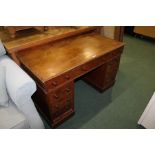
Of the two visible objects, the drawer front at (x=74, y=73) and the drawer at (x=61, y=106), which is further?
the drawer at (x=61, y=106)

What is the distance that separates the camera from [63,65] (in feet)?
3.98

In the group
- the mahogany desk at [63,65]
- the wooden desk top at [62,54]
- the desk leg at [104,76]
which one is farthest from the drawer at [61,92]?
the desk leg at [104,76]

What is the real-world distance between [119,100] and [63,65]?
974mm

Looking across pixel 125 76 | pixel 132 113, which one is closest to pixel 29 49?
pixel 132 113

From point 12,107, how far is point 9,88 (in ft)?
0.60

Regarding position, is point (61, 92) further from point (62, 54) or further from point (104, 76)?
point (104, 76)

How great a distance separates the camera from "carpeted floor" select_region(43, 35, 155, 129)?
155 cm

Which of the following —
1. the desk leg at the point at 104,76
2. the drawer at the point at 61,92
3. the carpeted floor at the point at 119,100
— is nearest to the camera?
the drawer at the point at 61,92

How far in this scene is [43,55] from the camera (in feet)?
4.45

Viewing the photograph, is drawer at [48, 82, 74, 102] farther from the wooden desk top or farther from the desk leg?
the desk leg

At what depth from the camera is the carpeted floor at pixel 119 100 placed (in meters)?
1.55

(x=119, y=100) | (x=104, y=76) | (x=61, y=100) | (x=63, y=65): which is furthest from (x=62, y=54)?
(x=119, y=100)

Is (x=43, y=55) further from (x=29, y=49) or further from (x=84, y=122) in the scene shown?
(x=84, y=122)

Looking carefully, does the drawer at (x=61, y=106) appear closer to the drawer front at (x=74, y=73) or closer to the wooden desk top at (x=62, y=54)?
the drawer front at (x=74, y=73)
